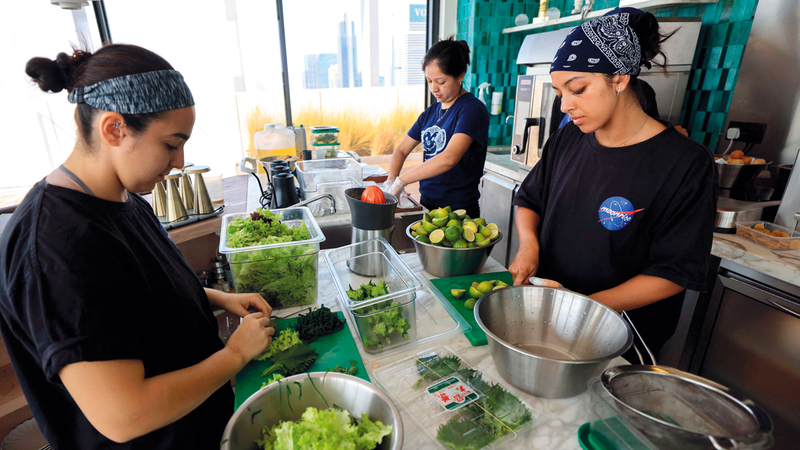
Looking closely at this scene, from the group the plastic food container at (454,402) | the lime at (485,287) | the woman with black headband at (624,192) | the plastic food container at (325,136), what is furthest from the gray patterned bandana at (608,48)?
the plastic food container at (325,136)

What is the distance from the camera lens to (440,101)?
270cm

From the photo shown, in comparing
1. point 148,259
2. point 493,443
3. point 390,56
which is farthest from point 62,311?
point 390,56

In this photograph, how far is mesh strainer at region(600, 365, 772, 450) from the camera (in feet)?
2.06

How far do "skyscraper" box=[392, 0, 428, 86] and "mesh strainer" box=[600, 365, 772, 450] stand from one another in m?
4.42

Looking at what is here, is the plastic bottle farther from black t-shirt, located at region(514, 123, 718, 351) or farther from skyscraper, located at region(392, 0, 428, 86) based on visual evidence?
black t-shirt, located at region(514, 123, 718, 351)

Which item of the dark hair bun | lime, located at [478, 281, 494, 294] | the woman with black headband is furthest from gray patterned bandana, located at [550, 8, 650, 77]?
the dark hair bun

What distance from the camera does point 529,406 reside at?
3.15 ft

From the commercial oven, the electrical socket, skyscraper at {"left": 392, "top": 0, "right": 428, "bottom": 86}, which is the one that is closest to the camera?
the electrical socket

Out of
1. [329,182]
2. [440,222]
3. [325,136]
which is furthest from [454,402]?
[325,136]

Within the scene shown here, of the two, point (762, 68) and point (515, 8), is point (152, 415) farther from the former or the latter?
point (515, 8)

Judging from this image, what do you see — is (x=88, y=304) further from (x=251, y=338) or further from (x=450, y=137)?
(x=450, y=137)

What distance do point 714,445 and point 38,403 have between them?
1315mm

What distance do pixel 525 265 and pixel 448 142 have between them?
4.32 feet

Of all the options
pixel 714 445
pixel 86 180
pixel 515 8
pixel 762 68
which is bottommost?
pixel 714 445
